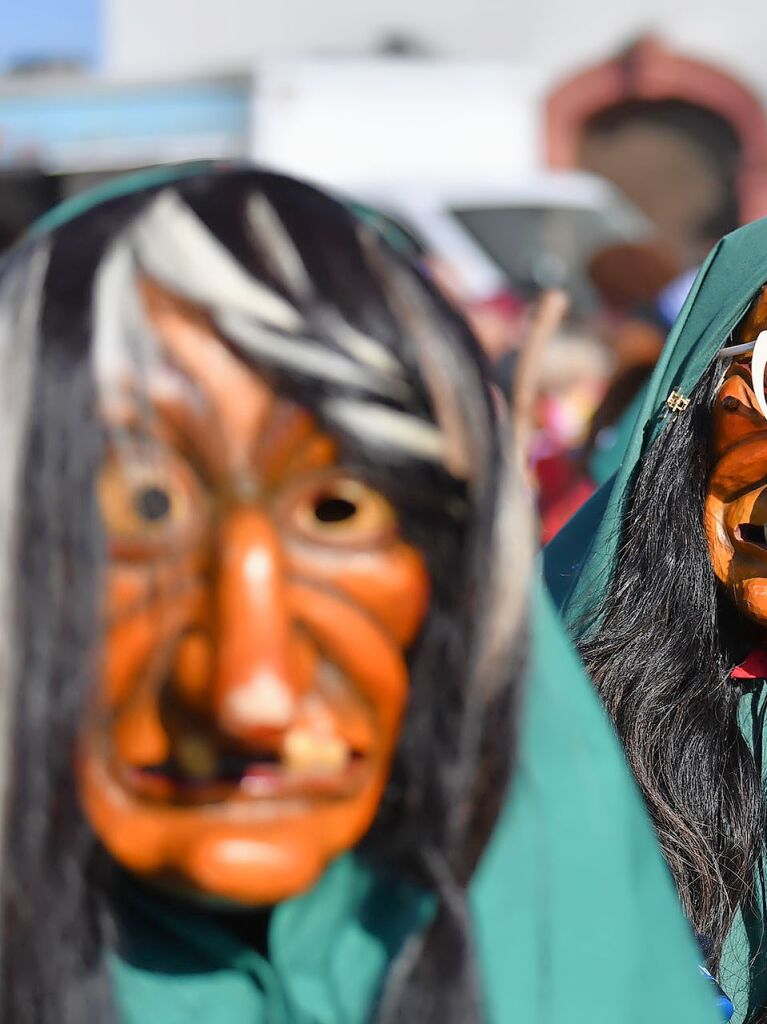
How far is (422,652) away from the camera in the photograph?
1.21m

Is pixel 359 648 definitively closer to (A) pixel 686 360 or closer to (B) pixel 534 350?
(A) pixel 686 360

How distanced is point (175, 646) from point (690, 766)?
94cm

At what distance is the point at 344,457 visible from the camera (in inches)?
45.8

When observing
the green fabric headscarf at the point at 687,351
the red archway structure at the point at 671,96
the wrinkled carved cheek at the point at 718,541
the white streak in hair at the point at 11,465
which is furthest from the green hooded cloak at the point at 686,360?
the red archway structure at the point at 671,96

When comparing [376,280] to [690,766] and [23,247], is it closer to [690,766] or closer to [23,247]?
[23,247]

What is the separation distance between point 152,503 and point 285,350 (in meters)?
0.15

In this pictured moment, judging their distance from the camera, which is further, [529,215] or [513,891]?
[529,215]

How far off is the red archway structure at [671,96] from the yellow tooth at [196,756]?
481 inches

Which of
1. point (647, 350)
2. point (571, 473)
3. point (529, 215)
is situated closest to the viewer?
point (571, 473)

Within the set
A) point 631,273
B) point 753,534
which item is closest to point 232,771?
point 753,534

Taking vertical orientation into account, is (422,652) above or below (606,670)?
above

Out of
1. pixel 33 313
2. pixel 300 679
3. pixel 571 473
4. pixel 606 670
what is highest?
pixel 33 313

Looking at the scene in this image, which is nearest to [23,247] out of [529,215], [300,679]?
[300,679]

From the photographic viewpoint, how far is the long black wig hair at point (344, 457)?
114 cm
